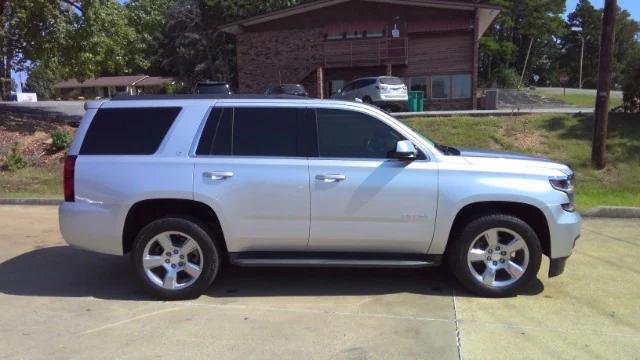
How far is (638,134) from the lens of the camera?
50.3 feet

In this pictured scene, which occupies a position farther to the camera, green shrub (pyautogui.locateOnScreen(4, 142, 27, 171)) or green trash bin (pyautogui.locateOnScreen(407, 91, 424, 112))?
green trash bin (pyautogui.locateOnScreen(407, 91, 424, 112))

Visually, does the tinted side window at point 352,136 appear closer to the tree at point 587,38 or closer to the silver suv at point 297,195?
the silver suv at point 297,195

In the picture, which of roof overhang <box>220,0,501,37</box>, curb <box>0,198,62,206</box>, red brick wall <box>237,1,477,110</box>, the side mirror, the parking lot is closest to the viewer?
the parking lot

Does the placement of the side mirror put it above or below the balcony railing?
below

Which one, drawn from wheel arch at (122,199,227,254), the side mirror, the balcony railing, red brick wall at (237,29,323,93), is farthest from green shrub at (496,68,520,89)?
wheel arch at (122,199,227,254)

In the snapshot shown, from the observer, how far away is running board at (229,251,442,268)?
18.8ft

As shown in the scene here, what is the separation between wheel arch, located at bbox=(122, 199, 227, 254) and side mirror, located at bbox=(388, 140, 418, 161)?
178cm

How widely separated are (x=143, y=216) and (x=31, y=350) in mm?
1729

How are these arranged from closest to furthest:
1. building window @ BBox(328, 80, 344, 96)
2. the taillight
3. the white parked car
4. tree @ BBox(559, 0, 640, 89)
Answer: the taillight
the white parked car
building window @ BBox(328, 80, 344, 96)
tree @ BBox(559, 0, 640, 89)

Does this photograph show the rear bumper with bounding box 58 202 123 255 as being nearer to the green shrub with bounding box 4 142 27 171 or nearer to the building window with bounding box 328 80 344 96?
the green shrub with bounding box 4 142 27 171

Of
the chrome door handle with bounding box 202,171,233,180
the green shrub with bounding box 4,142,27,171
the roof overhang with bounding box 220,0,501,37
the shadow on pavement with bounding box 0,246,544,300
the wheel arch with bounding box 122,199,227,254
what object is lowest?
the shadow on pavement with bounding box 0,246,544,300

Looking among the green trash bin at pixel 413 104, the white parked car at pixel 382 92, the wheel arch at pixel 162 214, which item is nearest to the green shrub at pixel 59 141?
the wheel arch at pixel 162 214

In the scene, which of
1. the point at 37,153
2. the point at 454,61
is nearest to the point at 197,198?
the point at 37,153

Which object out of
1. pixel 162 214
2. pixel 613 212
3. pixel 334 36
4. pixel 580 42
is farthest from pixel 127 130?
pixel 580 42
